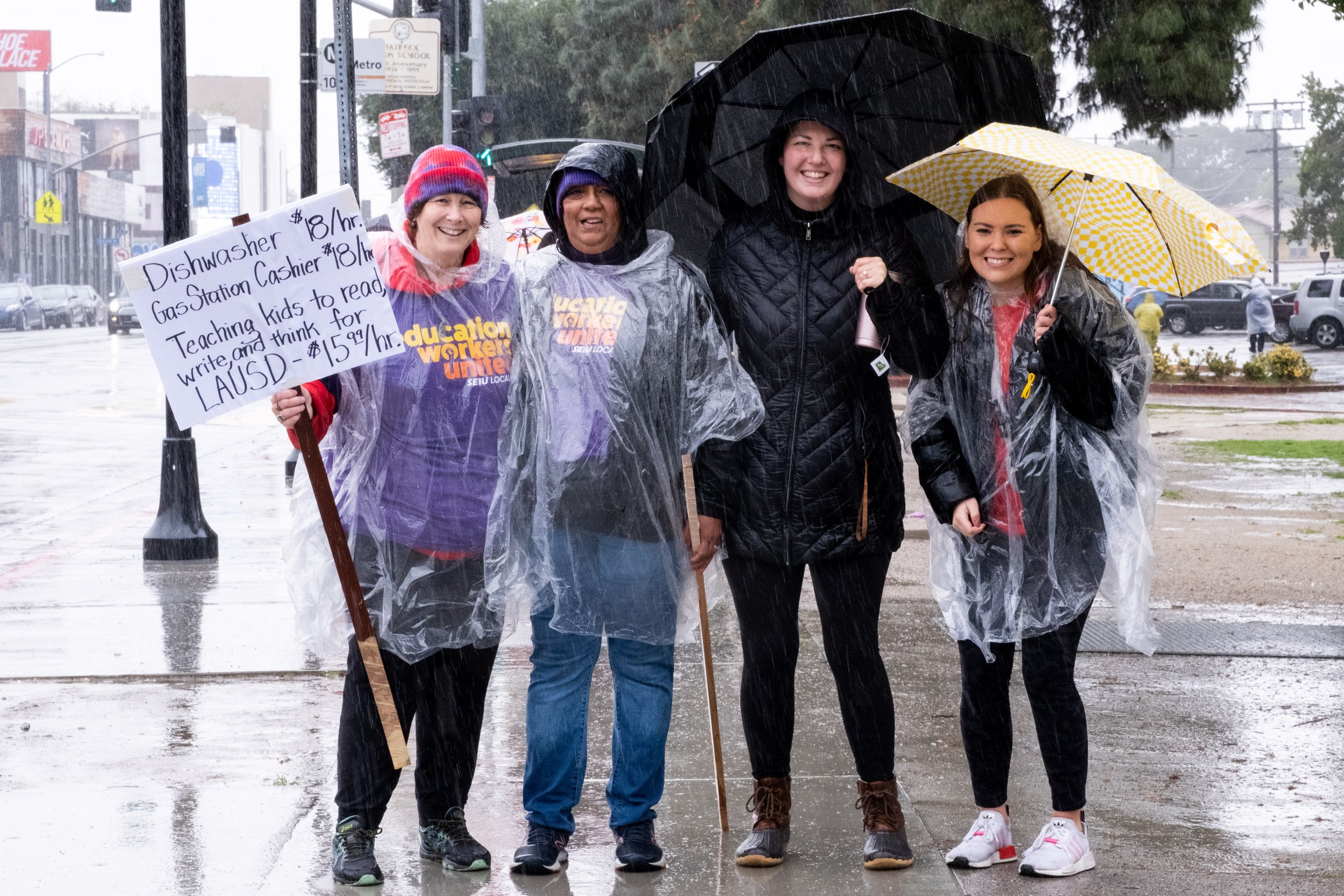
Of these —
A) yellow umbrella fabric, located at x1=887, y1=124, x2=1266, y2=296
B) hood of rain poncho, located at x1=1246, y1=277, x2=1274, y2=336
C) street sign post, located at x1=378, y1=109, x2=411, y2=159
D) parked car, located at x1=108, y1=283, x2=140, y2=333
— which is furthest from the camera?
parked car, located at x1=108, y1=283, x2=140, y2=333

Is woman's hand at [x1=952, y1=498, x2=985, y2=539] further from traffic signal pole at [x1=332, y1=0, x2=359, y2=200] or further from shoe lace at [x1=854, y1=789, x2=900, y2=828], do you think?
traffic signal pole at [x1=332, y1=0, x2=359, y2=200]

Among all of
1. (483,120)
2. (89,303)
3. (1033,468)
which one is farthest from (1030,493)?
(89,303)

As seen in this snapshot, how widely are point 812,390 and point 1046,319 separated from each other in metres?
0.61

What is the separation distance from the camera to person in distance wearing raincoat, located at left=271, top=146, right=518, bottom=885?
388 centimetres

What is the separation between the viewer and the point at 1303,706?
5.64 meters

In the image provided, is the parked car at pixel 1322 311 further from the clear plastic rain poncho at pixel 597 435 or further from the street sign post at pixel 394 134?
the clear plastic rain poncho at pixel 597 435

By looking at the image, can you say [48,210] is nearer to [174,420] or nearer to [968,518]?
[174,420]

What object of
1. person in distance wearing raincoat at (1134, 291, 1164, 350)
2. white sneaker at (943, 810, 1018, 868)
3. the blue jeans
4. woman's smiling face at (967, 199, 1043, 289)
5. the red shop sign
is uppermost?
the red shop sign

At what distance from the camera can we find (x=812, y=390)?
3934mm

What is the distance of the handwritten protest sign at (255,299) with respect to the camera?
3.83 meters

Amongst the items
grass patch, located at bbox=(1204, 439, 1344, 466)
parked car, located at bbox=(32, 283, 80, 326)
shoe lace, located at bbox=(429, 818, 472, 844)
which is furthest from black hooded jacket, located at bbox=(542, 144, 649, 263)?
parked car, located at bbox=(32, 283, 80, 326)

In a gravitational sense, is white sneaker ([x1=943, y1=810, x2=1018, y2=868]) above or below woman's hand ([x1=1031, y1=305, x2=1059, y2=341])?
below

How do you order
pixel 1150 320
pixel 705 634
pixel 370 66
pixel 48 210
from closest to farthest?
pixel 705 634, pixel 370 66, pixel 1150 320, pixel 48 210

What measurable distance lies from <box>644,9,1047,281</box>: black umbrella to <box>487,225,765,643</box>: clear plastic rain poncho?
0.54 metres
